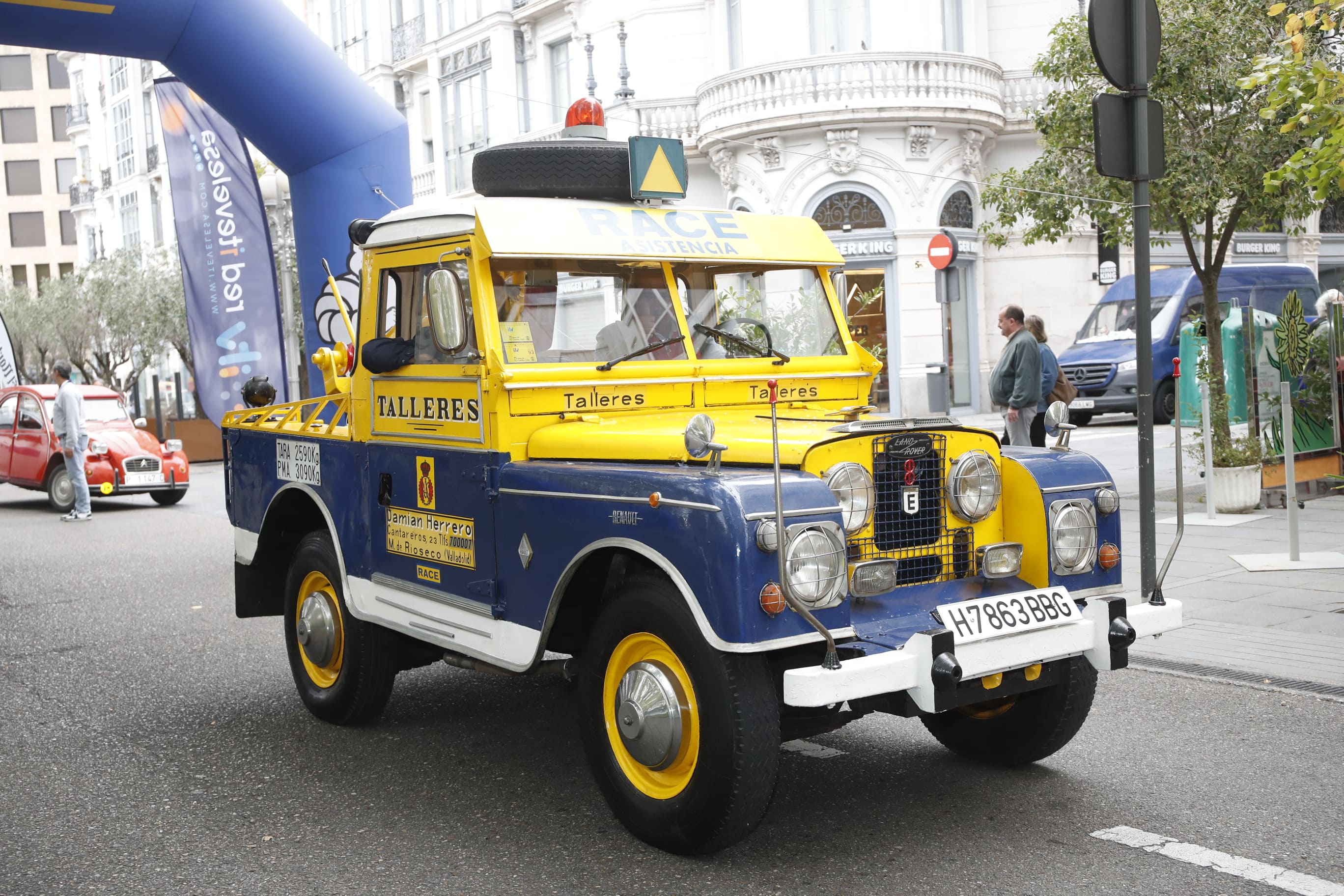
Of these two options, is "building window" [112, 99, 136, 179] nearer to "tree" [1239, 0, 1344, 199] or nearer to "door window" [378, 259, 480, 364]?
"door window" [378, 259, 480, 364]

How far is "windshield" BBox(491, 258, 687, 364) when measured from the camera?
17.5 feet

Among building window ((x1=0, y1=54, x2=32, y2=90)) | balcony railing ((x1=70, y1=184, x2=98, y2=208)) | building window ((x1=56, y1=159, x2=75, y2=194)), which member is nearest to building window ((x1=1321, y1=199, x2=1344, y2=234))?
balcony railing ((x1=70, y1=184, x2=98, y2=208))

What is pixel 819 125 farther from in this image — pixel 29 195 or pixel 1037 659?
pixel 29 195

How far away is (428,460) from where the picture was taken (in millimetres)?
5531

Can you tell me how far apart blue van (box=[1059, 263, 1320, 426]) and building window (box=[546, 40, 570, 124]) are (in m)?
13.5

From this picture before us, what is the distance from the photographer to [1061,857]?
4297 mm

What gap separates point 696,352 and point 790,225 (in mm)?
957

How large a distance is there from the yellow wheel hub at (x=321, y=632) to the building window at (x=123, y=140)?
151 ft

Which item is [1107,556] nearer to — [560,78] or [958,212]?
[958,212]

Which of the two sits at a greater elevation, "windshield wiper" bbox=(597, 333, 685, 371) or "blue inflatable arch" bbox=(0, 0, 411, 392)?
"blue inflatable arch" bbox=(0, 0, 411, 392)

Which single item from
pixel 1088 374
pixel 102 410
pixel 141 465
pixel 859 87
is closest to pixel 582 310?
pixel 141 465

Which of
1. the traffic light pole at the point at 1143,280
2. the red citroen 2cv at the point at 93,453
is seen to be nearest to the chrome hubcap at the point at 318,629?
the traffic light pole at the point at 1143,280

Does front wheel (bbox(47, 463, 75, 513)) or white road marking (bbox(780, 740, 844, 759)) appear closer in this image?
white road marking (bbox(780, 740, 844, 759))

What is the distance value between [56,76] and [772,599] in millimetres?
77901
